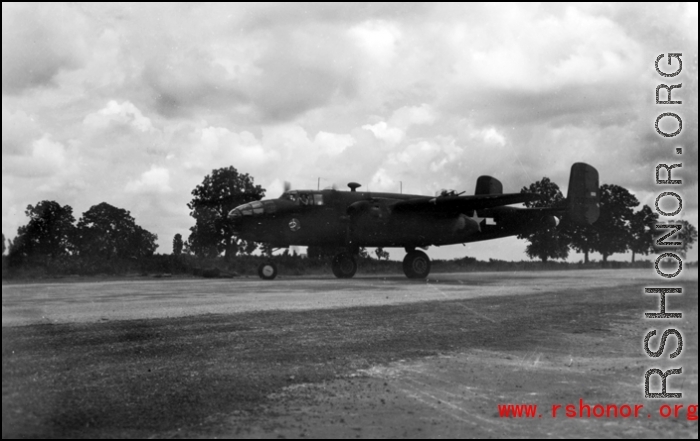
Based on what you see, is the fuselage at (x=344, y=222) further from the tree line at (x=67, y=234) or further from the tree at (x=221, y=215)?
the tree line at (x=67, y=234)

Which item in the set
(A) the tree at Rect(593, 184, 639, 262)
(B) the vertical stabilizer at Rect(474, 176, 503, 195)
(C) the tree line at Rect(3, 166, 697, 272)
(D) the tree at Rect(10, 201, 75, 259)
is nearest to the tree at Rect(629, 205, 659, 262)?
(C) the tree line at Rect(3, 166, 697, 272)

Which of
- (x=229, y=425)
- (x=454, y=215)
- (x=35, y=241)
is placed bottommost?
(x=229, y=425)

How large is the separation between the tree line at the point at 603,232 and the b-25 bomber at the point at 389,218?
0.90 metres

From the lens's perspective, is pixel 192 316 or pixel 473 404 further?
pixel 192 316

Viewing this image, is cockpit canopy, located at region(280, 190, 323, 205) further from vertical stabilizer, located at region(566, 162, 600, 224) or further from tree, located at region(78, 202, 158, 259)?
tree, located at region(78, 202, 158, 259)

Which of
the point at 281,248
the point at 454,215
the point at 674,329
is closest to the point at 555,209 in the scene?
the point at 454,215

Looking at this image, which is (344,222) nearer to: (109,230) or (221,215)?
(221,215)

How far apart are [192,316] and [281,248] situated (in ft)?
40.5

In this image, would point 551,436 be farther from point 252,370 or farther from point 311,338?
point 311,338

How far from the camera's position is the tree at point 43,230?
167 inches

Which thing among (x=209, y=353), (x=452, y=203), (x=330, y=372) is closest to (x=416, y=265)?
(x=452, y=203)

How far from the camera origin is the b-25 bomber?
18.9 m

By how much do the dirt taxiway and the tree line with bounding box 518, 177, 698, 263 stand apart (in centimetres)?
124

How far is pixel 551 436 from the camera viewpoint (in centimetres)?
314
